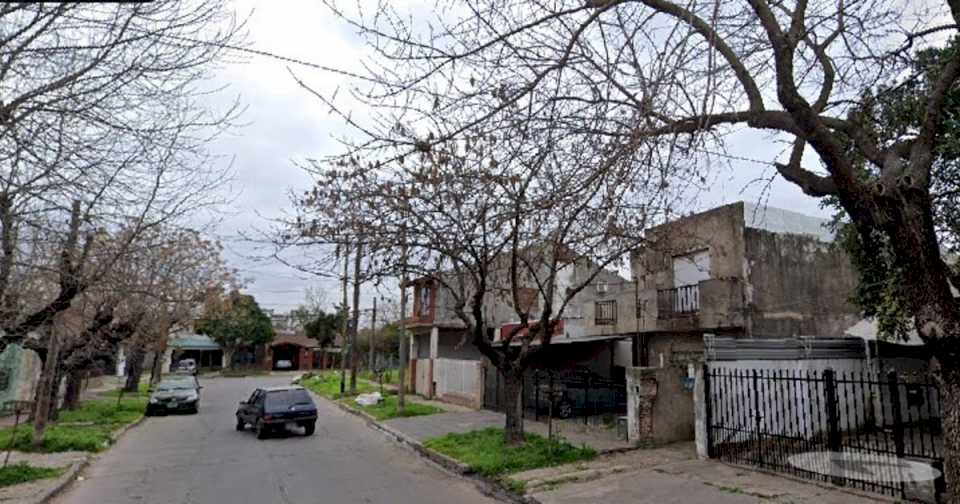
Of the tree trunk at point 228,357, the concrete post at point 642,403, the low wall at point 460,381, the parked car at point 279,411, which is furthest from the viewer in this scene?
the tree trunk at point 228,357

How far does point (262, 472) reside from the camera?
486 inches

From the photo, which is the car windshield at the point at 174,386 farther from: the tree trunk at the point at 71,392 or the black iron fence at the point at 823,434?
the black iron fence at the point at 823,434

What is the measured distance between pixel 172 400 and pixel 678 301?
67.1ft

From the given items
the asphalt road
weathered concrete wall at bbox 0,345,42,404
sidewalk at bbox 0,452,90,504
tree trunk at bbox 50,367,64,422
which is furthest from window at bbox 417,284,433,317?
sidewalk at bbox 0,452,90,504

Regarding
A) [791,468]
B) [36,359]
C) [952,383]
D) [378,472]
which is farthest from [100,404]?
[952,383]

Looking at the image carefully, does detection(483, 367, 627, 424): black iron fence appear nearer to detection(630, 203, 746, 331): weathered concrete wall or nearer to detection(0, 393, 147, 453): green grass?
detection(630, 203, 746, 331): weathered concrete wall

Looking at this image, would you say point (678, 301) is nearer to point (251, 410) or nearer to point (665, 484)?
point (665, 484)

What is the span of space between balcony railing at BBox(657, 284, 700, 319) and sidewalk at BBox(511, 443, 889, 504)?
5991 millimetres

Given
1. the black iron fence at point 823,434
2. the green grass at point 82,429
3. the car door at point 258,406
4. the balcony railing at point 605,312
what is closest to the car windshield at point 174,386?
the green grass at point 82,429

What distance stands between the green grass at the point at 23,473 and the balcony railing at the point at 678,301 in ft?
48.7

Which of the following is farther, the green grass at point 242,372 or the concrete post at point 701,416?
the green grass at point 242,372

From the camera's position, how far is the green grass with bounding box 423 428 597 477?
11.7m

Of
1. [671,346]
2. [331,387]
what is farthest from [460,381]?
[331,387]

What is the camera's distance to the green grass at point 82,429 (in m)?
14.6
